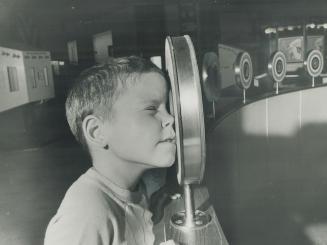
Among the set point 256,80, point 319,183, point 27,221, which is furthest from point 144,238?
point 256,80

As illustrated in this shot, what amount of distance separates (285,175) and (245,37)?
1.93 meters

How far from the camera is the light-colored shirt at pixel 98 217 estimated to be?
435 millimetres

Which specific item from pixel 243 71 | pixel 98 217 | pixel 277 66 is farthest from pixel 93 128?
pixel 277 66

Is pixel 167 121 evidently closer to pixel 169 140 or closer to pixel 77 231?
pixel 169 140

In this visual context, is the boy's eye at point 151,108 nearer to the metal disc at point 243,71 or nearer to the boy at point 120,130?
the boy at point 120,130

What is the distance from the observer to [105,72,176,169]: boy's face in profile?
53 cm

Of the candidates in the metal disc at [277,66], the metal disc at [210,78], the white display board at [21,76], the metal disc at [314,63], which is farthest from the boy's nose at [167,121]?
the metal disc at [314,63]

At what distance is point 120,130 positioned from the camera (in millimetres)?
553

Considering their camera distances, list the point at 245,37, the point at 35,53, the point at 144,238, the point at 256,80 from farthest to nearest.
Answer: the point at 245,37 → the point at 256,80 → the point at 35,53 → the point at 144,238

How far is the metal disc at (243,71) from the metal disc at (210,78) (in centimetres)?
29

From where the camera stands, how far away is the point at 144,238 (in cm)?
61

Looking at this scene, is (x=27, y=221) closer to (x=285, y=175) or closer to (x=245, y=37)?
(x=285, y=175)

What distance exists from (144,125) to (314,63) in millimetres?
2551

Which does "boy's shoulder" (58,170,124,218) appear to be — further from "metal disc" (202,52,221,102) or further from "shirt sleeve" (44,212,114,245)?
"metal disc" (202,52,221,102)
